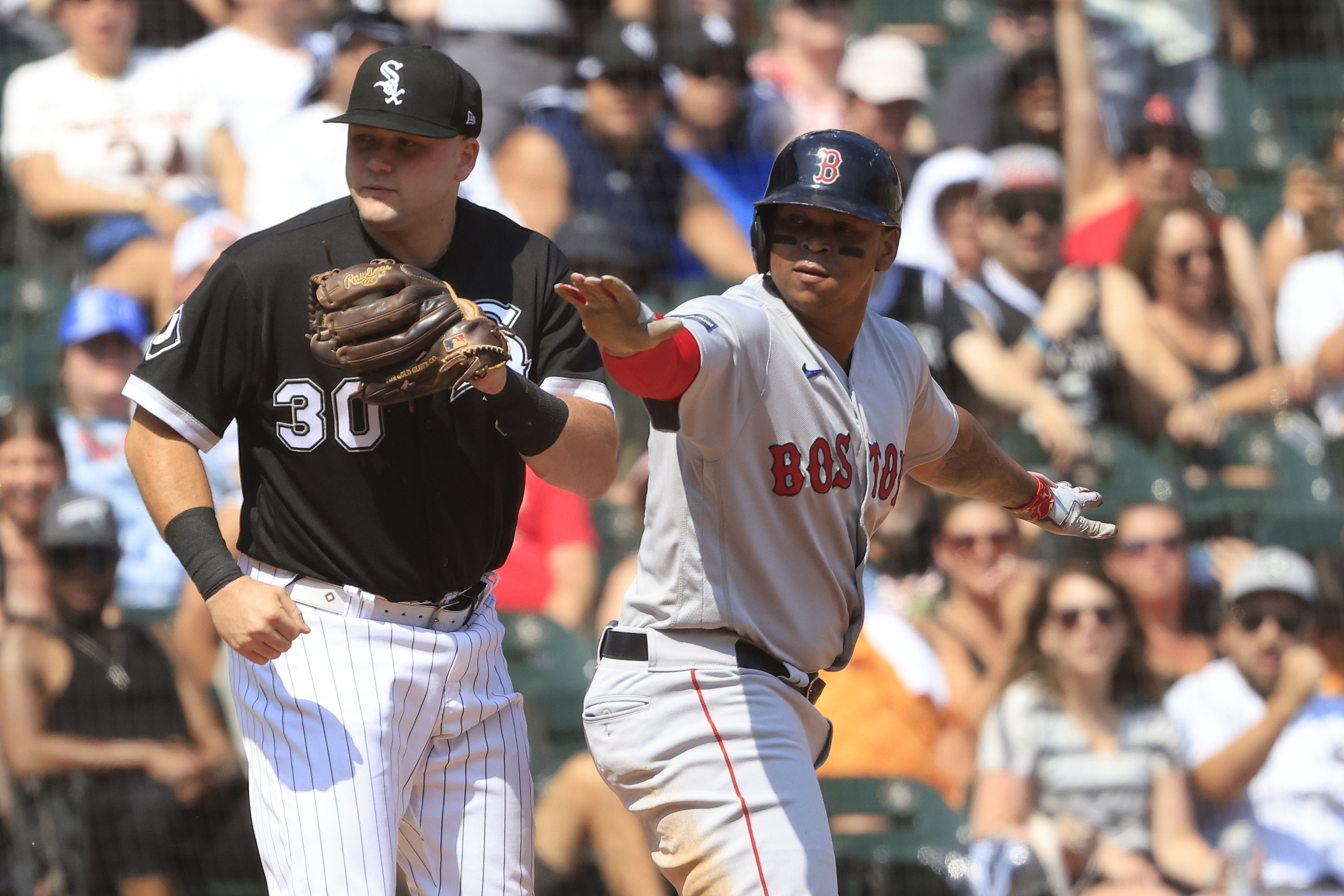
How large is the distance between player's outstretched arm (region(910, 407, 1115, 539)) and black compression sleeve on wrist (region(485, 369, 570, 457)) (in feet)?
2.75

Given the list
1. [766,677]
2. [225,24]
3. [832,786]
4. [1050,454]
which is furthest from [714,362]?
[225,24]

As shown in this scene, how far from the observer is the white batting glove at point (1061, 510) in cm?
282

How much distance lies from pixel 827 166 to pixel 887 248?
187 millimetres

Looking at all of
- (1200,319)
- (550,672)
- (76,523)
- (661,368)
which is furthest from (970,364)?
(661,368)

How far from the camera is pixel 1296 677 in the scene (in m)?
4.82

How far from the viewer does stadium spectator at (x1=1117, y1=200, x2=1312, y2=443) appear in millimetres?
5668

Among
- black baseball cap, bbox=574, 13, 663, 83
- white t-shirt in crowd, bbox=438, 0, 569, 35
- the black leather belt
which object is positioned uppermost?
white t-shirt in crowd, bbox=438, 0, 569, 35

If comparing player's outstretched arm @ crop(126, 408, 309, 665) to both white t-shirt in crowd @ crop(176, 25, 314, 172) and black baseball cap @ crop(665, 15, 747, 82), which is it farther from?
black baseball cap @ crop(665, 15, 747, 82)

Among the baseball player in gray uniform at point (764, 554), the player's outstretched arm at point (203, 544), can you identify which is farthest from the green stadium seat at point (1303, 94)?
the player's outstretched arm at point (203, 544)

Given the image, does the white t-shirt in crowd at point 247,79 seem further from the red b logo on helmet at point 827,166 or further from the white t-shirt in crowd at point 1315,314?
the white t-shirt in crowd at point 1315,314

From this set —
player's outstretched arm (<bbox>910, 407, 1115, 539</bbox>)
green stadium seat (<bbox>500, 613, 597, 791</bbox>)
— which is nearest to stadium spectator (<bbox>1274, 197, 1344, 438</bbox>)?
green stadium seat (<bbox>500, 613, 597, 791</bbox>)

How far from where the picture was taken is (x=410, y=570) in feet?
7.57

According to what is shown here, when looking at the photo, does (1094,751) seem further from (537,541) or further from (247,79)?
(247,79)

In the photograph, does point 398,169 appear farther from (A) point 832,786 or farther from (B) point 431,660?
(A) point 832,786
